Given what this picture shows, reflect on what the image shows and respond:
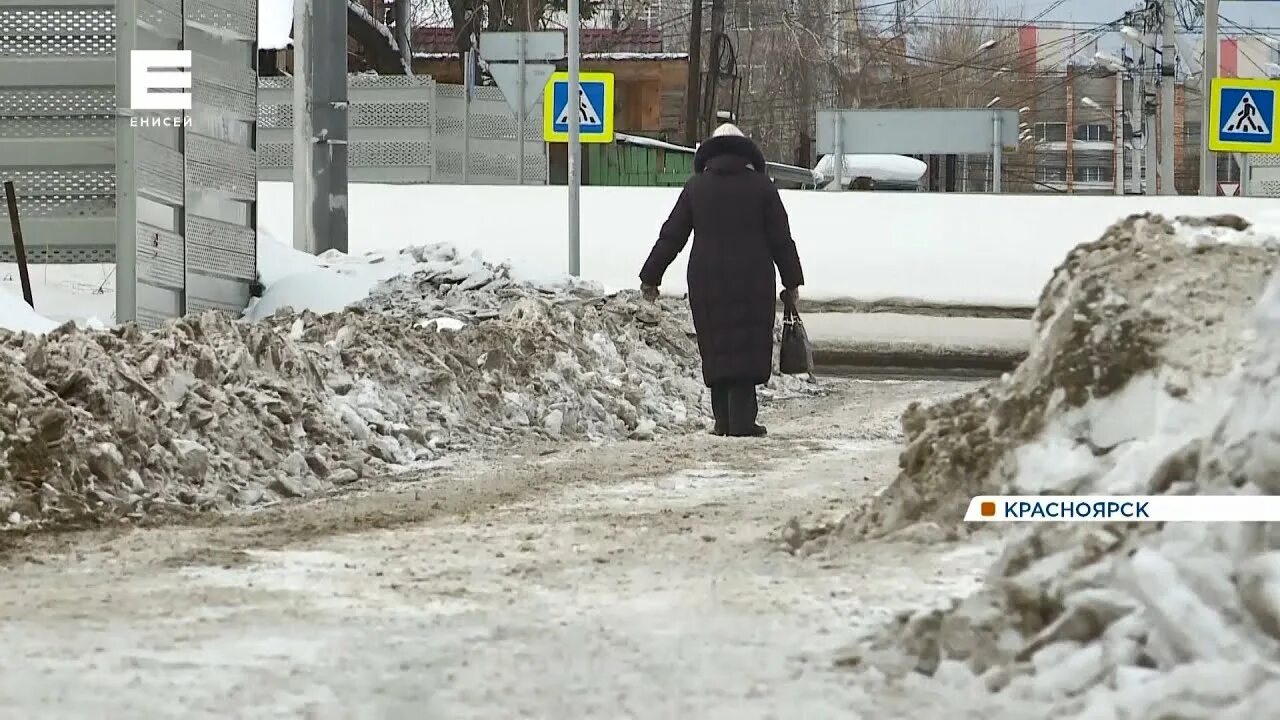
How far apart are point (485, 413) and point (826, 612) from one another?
5.71m

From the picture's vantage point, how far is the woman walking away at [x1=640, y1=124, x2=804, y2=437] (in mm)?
9852

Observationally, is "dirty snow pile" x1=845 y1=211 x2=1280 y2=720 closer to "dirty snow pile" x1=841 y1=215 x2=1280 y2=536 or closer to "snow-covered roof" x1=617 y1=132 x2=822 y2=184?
"dirty snow pile" x1=841 y1=215 x2=1280 y2=536

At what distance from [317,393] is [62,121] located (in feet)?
12.3

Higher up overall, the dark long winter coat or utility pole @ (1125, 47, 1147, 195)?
utility pole @ (1125, 47, 1147, 195)

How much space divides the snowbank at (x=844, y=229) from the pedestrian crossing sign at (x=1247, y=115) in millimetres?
1319

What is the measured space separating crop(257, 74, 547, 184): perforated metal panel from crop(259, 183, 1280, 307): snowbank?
474 cm

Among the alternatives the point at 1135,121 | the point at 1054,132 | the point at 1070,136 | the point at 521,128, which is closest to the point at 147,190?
the point at 521,128

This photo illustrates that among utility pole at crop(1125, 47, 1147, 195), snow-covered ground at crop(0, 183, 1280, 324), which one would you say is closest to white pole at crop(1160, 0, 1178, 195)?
utility pole at crop(1125, 47, 1147, 195)

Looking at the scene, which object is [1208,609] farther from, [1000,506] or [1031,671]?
[1000,506]

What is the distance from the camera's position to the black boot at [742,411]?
10.1 m

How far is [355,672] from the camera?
172 inches

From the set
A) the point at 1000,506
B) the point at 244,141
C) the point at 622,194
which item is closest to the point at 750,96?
the point at 622,194

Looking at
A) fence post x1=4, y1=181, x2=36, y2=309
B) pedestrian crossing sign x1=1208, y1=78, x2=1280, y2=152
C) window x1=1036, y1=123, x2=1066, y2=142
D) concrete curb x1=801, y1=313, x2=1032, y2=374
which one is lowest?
concrete curb x1=801, y1=313, x2=1032, y2=374

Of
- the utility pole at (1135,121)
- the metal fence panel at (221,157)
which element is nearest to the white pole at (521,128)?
the metal fence panel at (221,157)
